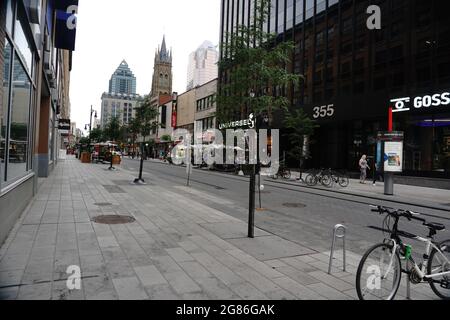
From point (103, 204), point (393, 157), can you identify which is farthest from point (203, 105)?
point (103, 204)

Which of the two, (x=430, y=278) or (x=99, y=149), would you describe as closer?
(x=430, y=278)

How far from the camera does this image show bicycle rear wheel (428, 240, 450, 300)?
4332mm

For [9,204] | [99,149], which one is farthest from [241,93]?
[99,149]

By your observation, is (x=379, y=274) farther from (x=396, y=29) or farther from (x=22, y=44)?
(x=396, y=29)

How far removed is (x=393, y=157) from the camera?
17.4 meters

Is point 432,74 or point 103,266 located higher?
point 432,74

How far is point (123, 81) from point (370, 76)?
139m

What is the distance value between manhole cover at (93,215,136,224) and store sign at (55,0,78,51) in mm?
13328

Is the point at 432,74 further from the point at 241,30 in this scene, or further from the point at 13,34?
the point at 13,34

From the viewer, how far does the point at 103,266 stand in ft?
16.4
